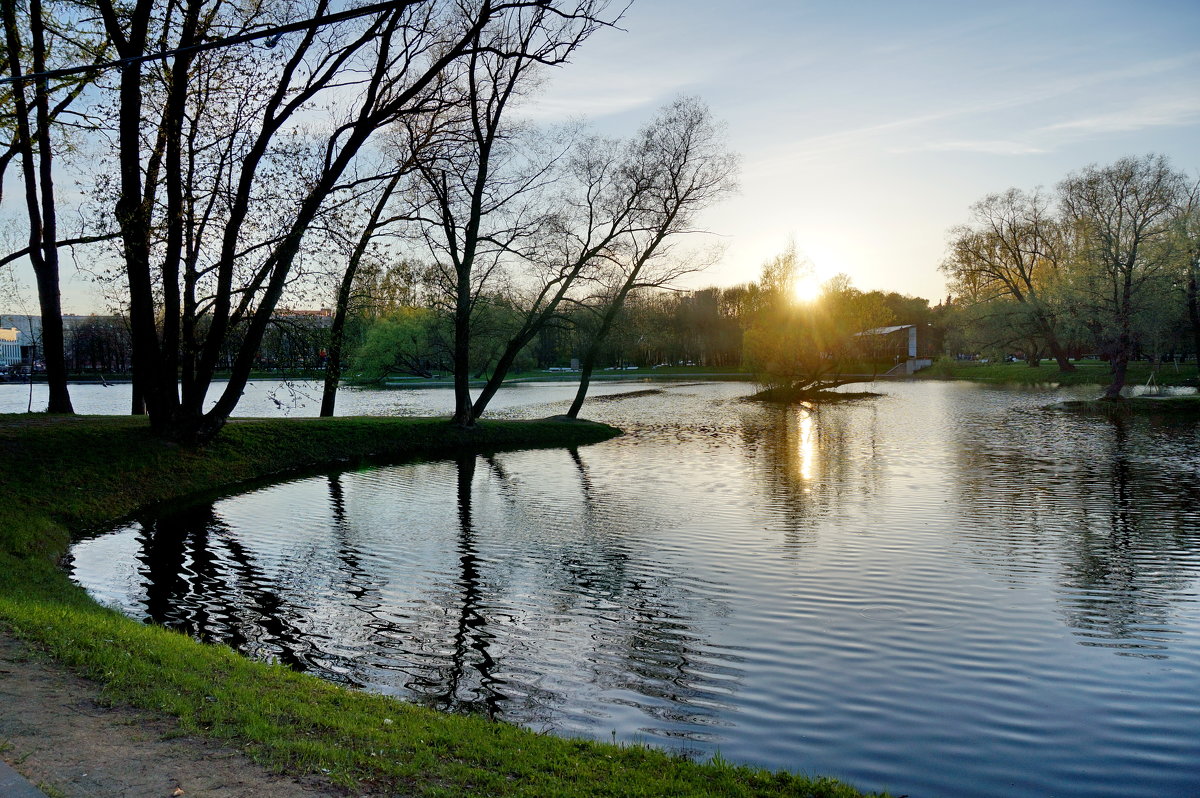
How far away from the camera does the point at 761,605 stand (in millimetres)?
9547

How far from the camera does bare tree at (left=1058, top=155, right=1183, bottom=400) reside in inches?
1625

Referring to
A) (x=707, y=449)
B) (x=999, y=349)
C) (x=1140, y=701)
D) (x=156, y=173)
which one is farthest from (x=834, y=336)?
(x=1140, y=701)

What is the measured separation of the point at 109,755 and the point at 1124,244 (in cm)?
5031

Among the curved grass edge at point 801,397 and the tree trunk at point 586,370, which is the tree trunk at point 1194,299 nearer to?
the curved grass edge at point 801,397

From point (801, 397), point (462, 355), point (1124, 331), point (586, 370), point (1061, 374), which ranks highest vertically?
point (1124, 331)

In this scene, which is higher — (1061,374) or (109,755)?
(1061,374)

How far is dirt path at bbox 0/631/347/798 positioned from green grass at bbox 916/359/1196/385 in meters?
59.9

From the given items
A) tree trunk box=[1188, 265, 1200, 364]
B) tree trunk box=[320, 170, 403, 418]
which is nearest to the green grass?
tree trunk box=[1188, 265, 1200, 364]

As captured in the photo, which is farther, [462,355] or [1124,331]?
[1124,331]

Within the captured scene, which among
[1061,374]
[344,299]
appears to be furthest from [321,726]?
[1061,374]

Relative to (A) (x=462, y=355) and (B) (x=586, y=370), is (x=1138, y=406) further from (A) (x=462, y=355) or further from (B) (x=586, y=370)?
(A) (x=462, y=355)

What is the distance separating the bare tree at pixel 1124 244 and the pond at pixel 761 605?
25.2 meters

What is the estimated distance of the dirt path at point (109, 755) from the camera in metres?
4.21

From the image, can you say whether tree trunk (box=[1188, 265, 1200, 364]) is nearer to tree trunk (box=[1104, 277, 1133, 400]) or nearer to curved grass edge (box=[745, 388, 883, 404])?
tree trunk (box=[1104, 277, 1133, 400])
